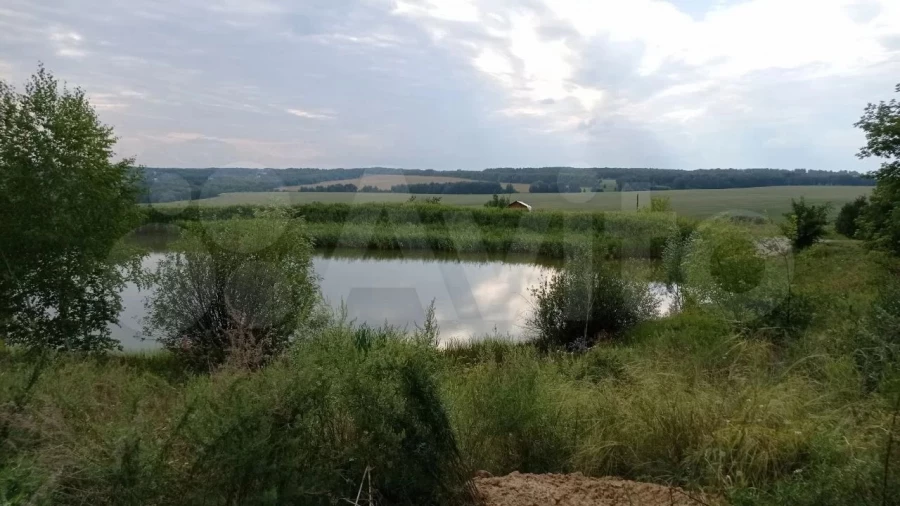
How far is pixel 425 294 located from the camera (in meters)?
14.1

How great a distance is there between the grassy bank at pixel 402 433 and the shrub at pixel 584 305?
19.7 ft

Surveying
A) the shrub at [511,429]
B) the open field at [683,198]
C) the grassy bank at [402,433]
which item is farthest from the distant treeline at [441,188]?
the shrub at [511,429]

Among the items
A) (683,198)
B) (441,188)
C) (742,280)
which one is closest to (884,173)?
(742,280)

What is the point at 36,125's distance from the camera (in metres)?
9.18

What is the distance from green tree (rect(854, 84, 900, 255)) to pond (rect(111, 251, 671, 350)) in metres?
4.08

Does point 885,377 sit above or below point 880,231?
below

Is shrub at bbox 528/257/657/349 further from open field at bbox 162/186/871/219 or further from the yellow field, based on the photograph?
open field at bbox 162/186/871/219

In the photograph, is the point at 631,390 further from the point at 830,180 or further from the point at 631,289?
the point at 830,180

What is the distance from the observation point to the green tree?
29.4ft

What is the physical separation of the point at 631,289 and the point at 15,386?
9.90 meters

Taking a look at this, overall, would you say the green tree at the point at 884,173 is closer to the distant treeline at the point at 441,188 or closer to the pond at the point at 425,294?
the pond at the point at 425,294

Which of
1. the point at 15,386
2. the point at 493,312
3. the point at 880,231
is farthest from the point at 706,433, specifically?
the point at 493,312

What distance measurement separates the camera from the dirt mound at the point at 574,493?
2.99 m

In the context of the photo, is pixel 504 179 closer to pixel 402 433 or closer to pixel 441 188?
pixel 441 188
